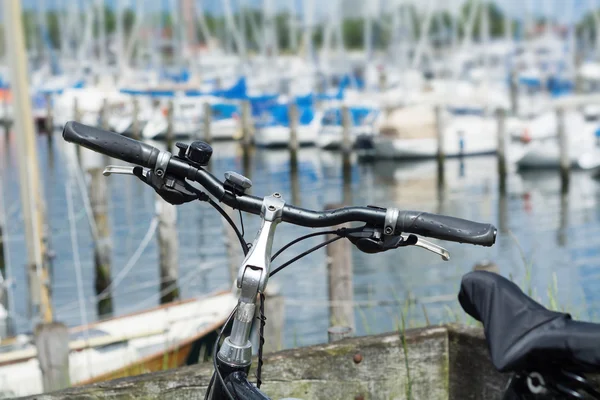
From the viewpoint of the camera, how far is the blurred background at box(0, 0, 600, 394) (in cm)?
1061

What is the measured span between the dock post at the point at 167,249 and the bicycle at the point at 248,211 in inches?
466

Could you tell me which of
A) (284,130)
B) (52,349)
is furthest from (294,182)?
(52,349)

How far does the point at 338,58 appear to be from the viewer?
189 feet

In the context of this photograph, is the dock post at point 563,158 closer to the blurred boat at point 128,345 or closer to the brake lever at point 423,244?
the blurred boat at point 128,345

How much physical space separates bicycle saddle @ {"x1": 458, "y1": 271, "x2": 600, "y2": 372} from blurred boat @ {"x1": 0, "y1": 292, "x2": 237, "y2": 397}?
591cm

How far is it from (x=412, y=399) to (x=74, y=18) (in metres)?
64.0

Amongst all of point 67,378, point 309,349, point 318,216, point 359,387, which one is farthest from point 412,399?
point 67,378

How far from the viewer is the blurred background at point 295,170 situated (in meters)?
10.6

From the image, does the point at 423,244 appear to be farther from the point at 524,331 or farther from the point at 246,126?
the point at 246,126

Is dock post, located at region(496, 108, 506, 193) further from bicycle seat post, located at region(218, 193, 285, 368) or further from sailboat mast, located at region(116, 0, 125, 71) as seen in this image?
sailboat mast, located at region(116, 0, 125, 71)

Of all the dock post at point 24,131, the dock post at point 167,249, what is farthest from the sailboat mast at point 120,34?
the dock post at point 24,131

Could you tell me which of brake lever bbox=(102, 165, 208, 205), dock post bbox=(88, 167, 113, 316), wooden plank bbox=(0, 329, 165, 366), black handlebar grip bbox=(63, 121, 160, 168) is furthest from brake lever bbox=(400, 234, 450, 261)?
dock post bbox=(88, 167, 113, 316)

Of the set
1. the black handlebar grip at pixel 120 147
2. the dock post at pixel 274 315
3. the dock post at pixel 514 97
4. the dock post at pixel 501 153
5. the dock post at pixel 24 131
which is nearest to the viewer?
the black handlebar grip at pixel 120 147

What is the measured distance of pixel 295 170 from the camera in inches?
1316
